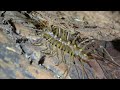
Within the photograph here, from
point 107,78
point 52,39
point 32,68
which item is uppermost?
point 52,39

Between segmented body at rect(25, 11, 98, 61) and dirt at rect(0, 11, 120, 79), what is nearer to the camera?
dirt at rect(0, 11, 120, 79)

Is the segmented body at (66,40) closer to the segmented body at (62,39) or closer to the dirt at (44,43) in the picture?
the segmented body at (62,39)

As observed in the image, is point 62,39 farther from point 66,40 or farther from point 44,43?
point 44,43

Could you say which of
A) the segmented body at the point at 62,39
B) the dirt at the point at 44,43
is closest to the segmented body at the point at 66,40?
the segmented body at the point at 62,39

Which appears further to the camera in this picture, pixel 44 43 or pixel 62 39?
pixel 62 39

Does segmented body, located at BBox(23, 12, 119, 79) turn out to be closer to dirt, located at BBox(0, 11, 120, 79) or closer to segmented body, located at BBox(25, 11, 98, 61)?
segmented body, located at BBox(25, 11, 98, 61)

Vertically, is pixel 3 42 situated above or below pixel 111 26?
below

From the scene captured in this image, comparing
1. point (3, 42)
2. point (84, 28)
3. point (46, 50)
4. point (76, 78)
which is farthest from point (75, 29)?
point (3, 42)

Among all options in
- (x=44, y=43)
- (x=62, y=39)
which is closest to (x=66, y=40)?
(x=62, y=39)

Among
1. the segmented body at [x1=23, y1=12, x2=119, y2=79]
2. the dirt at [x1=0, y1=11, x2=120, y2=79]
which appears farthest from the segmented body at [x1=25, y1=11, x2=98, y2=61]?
the dirt at [x1=0, y1=11, x2=120, y2=79]

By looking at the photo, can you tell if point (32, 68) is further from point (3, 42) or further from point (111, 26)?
point (111, 26)

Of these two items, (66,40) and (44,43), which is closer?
(44,43)
